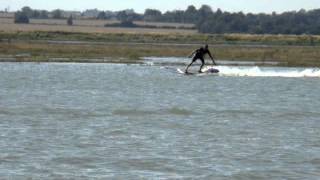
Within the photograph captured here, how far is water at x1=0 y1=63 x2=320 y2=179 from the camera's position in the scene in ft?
55.6

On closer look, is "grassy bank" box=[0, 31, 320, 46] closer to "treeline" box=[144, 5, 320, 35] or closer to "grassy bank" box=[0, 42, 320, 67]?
"grassy bank" box=[0, 42, 320, 67]

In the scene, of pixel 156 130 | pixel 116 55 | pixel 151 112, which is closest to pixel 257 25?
pixel 116 55

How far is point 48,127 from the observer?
2203cm

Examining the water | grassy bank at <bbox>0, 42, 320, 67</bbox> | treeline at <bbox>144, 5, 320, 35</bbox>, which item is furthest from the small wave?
treeline at <bbox>144, 5, 320, 35</bbox>

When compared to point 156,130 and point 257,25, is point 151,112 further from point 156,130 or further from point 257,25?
point 257,25

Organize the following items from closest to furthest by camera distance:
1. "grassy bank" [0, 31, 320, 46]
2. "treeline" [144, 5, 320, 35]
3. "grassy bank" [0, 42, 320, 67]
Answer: "grassy bank" [0, 42, 320, 67], "grassy bank" [0, 31, 320, 46], "treeline" [144, 5, 320, 35]

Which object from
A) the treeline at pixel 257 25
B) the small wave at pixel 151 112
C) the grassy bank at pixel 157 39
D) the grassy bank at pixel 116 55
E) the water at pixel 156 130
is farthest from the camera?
the treeline at pixel 257 25

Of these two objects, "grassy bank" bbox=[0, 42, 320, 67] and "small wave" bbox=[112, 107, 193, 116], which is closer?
"small wave" bbox=[112, 107, 193, 116]

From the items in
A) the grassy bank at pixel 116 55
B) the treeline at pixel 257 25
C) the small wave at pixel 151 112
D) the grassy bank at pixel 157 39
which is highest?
the small wave at pixel 151 112

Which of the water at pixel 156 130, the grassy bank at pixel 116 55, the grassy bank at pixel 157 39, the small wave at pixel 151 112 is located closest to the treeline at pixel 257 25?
the grassy bank at pixel 157 39

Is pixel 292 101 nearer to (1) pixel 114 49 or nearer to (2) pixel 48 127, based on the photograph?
(2) pixel 48 127

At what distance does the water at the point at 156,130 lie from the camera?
667 inches

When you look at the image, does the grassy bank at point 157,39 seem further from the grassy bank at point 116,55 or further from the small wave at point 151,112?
the small wave at point 151,112

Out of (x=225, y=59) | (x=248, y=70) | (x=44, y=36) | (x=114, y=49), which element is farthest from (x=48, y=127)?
(x=44, y=36)
